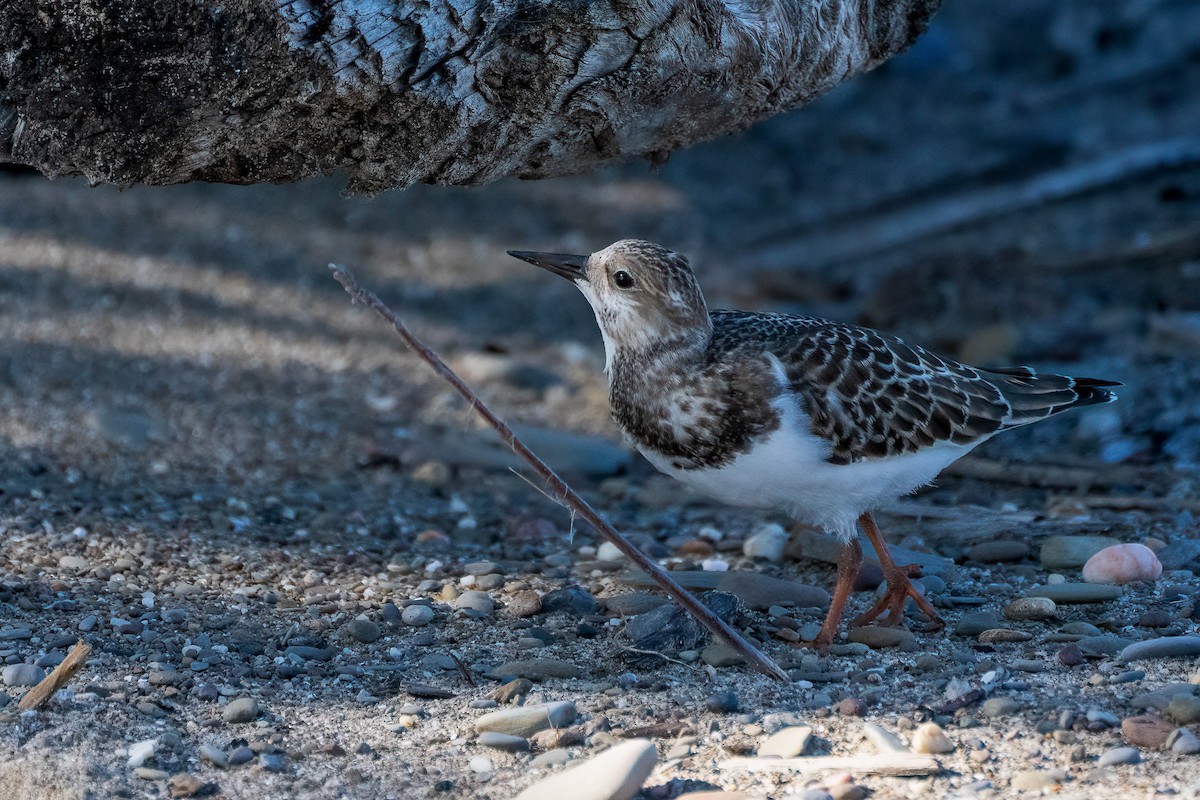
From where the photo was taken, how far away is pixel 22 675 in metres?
3.97

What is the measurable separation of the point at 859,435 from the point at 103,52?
2654 millimetres

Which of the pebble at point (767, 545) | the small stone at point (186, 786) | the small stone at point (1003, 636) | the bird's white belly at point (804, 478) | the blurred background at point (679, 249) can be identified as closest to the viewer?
the small stone at point (186, 786)

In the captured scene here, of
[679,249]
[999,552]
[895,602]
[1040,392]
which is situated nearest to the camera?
[895,602]

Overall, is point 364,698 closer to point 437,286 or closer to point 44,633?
point 44,633

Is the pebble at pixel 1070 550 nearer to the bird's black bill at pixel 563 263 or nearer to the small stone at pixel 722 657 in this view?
the small stone at pixel 722 657

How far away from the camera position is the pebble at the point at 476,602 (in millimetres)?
4789

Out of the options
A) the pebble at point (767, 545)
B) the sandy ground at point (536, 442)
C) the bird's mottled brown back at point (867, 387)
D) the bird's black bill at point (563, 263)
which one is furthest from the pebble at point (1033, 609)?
the bird's black bill at point (563, 263)

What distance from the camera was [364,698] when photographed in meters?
4.09

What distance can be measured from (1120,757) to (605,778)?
1.38 m

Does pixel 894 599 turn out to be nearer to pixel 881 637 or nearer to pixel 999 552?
pixel 881 637

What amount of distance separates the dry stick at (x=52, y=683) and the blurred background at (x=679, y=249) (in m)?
1.98

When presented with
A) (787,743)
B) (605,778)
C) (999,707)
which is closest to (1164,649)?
(999,707)

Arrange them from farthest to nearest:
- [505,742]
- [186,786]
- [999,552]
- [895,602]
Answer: [999,552]
[895,602]
[505,742]
[186,786]

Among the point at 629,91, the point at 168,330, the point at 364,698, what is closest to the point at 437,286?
the point at 168,330
